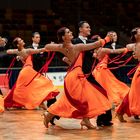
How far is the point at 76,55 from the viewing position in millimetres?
6988

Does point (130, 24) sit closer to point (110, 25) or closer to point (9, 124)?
point (110, 25)

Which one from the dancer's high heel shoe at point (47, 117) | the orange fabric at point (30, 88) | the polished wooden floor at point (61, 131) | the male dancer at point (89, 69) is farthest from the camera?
the orange fabric at point (30, 88)

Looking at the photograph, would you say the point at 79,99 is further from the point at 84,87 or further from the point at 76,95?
the point at 84,87

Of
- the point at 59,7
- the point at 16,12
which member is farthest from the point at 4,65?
the point at 59,7

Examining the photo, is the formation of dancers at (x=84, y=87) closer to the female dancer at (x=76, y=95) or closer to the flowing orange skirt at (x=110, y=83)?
the female dancer at (x=76, y=95)

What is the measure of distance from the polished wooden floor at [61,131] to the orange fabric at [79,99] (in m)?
0.25

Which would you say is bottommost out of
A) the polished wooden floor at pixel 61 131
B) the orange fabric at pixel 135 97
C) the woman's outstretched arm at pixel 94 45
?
the polished wooden floor at pixel 61 131

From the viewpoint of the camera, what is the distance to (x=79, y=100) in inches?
272

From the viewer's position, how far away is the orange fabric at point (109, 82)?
913cm

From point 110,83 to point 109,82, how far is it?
27 millimetres

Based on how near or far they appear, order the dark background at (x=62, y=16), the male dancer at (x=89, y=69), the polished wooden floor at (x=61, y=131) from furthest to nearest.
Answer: the dark background at (x=62, y=16)
the male dancer at (x=89, y=69)
the polished wooden floor at (x=61, y=131)

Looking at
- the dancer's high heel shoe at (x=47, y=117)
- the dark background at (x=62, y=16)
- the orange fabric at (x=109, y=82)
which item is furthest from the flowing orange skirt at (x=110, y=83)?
the dark background at (x=62, y=16)

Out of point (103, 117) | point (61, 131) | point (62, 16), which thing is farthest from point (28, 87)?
point (62, 16)

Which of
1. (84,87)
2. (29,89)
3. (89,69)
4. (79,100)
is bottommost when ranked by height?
(29,89)
